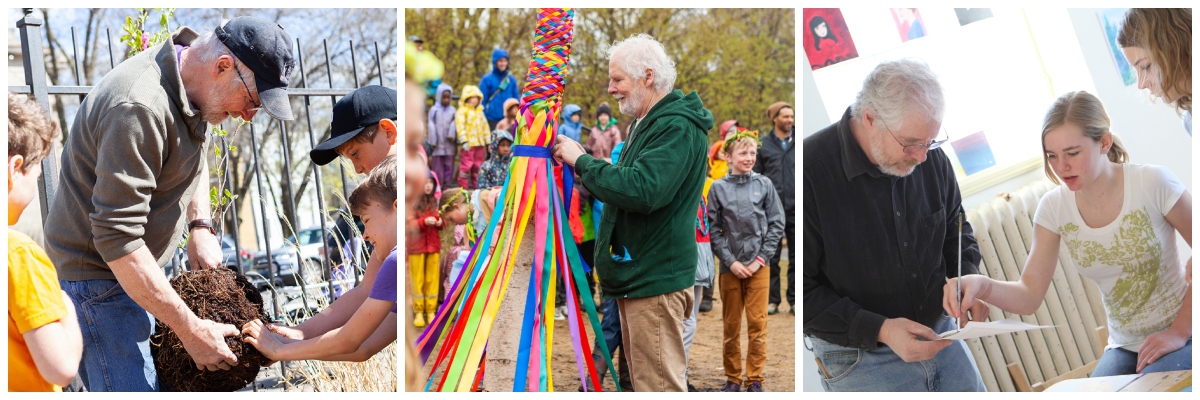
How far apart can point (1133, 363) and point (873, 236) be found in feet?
3.41

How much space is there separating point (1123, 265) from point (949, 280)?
2.02 ft

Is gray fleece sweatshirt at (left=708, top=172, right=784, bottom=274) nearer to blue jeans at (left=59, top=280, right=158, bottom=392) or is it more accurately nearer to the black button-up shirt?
the black button-up shirt

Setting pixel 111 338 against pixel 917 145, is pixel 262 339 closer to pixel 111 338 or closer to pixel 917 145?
pixel 111 338

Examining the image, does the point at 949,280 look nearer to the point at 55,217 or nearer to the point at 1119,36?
the point at 1119,36

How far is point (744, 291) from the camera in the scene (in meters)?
4.73

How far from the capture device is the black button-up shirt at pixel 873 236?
3.06m

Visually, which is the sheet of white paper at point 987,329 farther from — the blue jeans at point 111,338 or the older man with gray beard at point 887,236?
the blue jeans at point 111,338

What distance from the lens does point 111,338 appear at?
2684 millimetres

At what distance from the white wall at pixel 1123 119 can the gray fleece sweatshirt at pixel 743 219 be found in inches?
64.8

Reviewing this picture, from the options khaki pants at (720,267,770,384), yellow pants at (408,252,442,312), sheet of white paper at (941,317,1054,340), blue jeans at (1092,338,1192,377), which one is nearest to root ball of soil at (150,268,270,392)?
yellow pants at (408,252,442,312)

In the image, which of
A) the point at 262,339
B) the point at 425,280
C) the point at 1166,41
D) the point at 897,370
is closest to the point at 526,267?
the point at 262,339

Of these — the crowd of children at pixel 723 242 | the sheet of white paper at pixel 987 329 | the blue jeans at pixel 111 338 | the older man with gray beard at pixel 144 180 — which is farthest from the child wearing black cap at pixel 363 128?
the sheet of white paper at pixel 987 329
